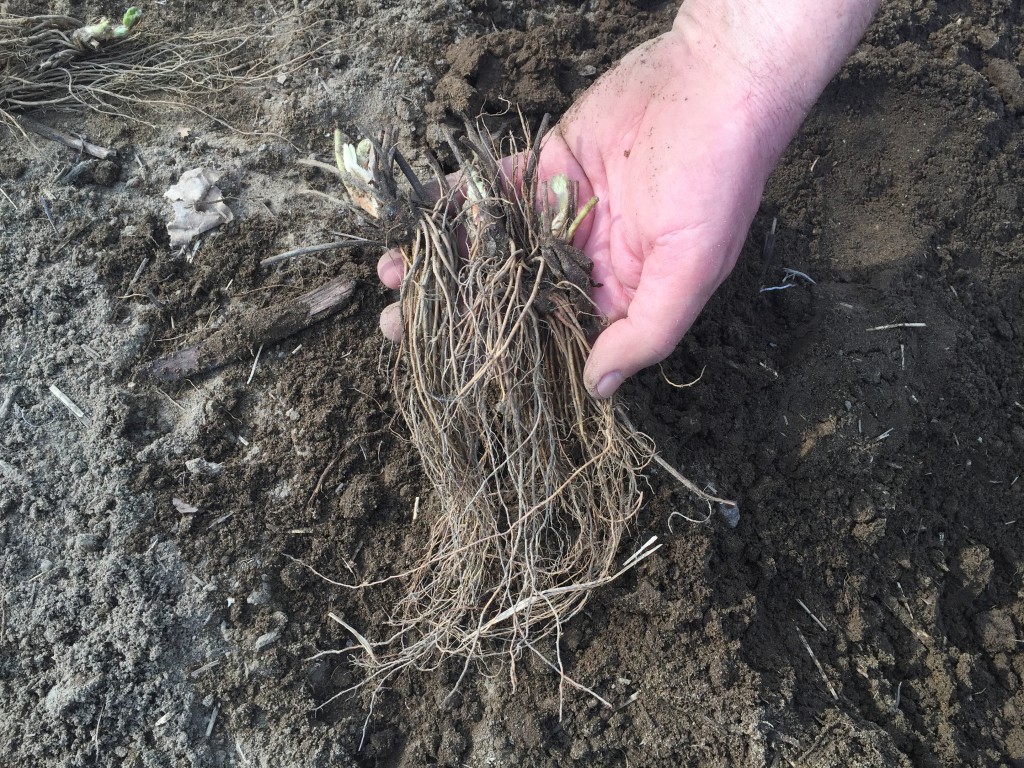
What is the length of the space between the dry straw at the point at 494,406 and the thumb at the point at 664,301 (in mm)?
195

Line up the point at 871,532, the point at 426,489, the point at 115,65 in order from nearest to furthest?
the point at 871,532 < the point at 426,489 < the point at 115,65

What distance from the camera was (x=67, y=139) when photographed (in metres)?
2.14

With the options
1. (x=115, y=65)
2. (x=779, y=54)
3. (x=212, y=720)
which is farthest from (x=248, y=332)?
(x=779, y=54)

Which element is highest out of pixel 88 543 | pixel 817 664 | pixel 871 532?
pixel 88 543

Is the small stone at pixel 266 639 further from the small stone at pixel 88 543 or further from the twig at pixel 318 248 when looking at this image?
the twig at pixel 318 248

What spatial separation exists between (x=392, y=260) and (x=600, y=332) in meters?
0.62

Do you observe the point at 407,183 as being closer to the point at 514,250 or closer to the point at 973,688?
the point at 514,250

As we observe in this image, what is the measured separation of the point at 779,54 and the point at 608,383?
894 mm

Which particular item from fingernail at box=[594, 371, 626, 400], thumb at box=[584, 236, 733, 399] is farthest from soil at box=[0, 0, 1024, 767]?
thumb at box=[584, 236, 733, 399]

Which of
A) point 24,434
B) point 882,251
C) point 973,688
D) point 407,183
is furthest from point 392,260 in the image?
point 973,688

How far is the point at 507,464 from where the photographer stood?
1870 mm

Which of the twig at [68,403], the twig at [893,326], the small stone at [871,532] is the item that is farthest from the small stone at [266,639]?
the twig at [893,326]

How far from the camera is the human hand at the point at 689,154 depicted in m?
1.55

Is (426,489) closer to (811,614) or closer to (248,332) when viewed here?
(248,332)
